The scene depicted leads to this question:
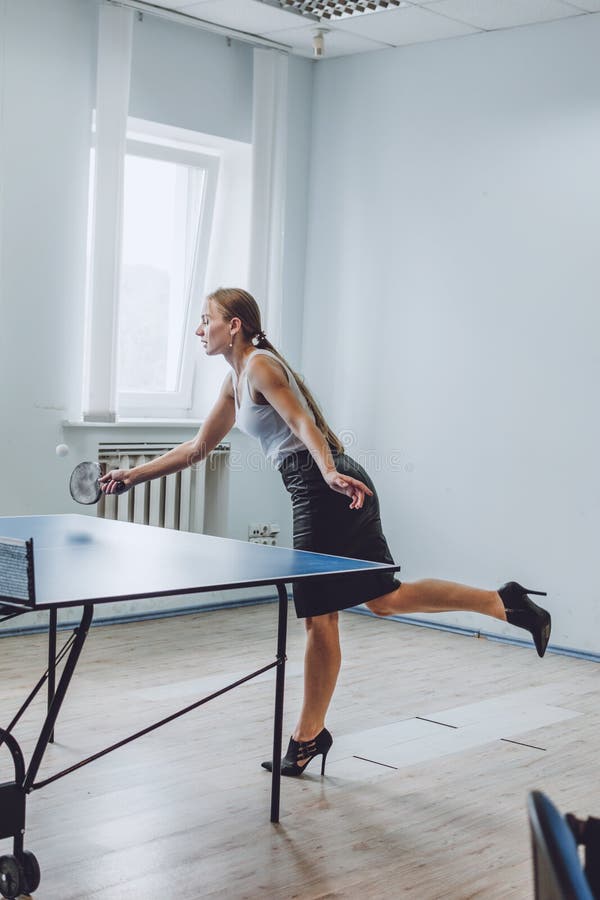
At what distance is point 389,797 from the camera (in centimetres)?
308

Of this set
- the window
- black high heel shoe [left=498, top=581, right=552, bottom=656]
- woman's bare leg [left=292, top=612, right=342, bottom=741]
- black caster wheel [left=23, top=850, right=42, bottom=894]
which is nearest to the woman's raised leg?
black high heel shoe [left=498, top=581, right=552, bottom=656]

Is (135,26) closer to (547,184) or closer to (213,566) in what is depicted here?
(547,184)

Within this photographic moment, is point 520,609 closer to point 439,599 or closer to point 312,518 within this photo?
point 439,599

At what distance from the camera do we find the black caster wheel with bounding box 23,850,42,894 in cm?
235

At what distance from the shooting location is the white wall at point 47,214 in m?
4.64

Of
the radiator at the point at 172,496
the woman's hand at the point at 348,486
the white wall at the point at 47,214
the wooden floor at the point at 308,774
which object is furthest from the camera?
the radiator at the point at 172,496

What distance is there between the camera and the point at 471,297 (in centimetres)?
526

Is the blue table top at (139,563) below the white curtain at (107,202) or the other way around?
below

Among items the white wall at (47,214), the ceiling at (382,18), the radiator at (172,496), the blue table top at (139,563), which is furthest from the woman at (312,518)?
the ceiling at (382,18)

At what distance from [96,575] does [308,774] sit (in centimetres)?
115

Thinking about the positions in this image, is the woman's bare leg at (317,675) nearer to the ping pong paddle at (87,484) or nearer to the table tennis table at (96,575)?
the table tennis table at (96,575)

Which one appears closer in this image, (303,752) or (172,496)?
(303,752)

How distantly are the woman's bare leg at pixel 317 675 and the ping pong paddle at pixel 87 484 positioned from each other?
0.68 m

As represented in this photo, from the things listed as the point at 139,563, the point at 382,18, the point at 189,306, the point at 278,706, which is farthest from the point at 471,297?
the point at 139,563
